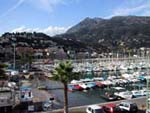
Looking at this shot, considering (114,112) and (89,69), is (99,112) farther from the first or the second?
(89,69)

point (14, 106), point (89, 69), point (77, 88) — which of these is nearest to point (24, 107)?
point (14, 106)

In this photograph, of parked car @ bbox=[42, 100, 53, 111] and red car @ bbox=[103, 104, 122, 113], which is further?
parked car @ bbox=[42, 100, 53, 111]

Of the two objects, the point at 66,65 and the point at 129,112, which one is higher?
the point at 66,65

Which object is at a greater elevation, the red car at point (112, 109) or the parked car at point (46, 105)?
the red car at point (112, 109)

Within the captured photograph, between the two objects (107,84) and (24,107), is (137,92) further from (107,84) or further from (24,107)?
(24,107)

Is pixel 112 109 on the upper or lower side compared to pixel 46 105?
upper

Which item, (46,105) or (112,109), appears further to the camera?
(46,105)

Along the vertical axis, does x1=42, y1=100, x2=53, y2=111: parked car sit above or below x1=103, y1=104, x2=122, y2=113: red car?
below

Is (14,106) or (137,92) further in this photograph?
(137,92)

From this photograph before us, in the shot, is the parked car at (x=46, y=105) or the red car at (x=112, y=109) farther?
the parked car at (x=46, y=105)

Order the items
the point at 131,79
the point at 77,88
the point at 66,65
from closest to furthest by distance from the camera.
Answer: the point at 66,65, the point at 77,88, the point at 131,79

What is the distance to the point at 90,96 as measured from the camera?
2443 inches

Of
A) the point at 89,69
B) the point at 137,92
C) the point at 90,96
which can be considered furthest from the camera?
the point at 89,69

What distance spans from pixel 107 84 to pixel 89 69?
38671 millimetres
